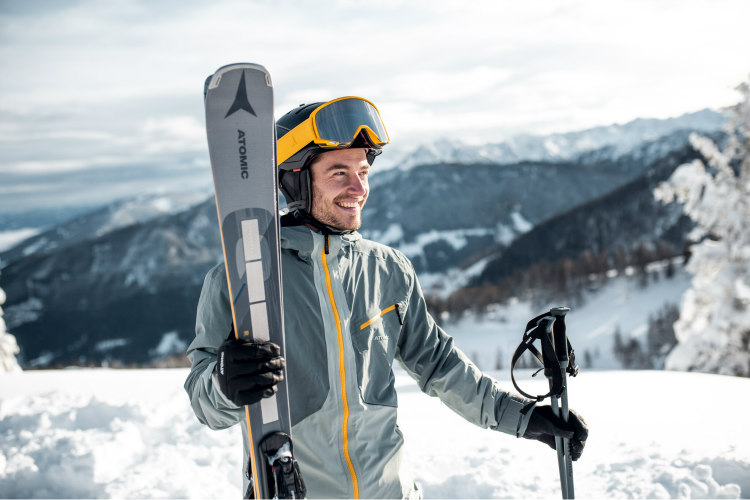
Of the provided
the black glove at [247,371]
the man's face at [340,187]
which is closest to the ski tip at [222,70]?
the man's face at [340,187]

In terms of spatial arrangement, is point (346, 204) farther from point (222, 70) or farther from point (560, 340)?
point (560, 340)

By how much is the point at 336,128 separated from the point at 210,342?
3.39 feet

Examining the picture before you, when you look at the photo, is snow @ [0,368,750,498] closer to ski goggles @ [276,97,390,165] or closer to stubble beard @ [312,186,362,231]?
stubble beard @ [312,186,362,231]

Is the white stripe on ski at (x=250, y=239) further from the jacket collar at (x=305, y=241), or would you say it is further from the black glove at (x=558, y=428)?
the black glove at (x=558, y=428)

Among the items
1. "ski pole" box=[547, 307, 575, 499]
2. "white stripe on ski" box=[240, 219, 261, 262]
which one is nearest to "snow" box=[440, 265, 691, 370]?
"ski pole" box=[547, 307, 575, 499]

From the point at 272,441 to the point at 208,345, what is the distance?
42cm

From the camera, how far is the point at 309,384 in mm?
1938

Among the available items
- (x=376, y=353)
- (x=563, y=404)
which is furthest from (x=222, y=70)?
(x=563, y=404)

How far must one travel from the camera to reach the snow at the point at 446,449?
3.96 meters

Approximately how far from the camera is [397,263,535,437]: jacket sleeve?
2293mm

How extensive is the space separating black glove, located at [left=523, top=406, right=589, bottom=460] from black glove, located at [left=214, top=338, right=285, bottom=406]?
3.89ft

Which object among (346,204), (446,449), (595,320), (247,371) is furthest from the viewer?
(595,320)

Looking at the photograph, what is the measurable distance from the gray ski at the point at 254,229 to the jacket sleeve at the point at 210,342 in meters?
0.06

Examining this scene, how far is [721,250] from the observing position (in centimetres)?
1237
